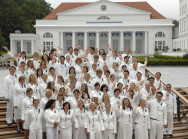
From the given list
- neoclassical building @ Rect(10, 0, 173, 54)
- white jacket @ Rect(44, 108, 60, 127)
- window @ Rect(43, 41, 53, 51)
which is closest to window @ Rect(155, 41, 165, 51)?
neoclassical building @ Rect(10, 0, 173, 54)

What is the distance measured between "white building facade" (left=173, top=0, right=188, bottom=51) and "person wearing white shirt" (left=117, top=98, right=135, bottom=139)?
44770 mm

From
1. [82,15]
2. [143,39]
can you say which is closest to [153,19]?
[143,39]

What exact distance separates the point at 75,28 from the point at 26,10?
2549 centimetres

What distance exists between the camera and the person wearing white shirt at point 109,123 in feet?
25.3

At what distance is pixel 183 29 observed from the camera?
177 ft

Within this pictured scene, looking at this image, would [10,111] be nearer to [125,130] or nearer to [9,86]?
[9,86]

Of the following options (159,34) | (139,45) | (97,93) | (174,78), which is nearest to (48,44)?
(139,45)

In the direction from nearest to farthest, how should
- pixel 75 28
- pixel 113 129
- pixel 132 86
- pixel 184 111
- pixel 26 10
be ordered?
pixel 113 129, pixel 132 86, pixel 184 111, pixel 75 28, pixel 26 10

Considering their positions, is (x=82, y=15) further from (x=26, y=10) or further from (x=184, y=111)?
(x=184, y=111)

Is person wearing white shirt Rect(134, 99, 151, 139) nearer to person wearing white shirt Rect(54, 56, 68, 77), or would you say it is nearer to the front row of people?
the front row of people

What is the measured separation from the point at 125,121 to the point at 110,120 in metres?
0.58

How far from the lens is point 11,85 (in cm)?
893

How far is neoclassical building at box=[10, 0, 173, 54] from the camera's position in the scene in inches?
2004

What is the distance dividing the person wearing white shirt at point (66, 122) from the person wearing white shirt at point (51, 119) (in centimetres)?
20
